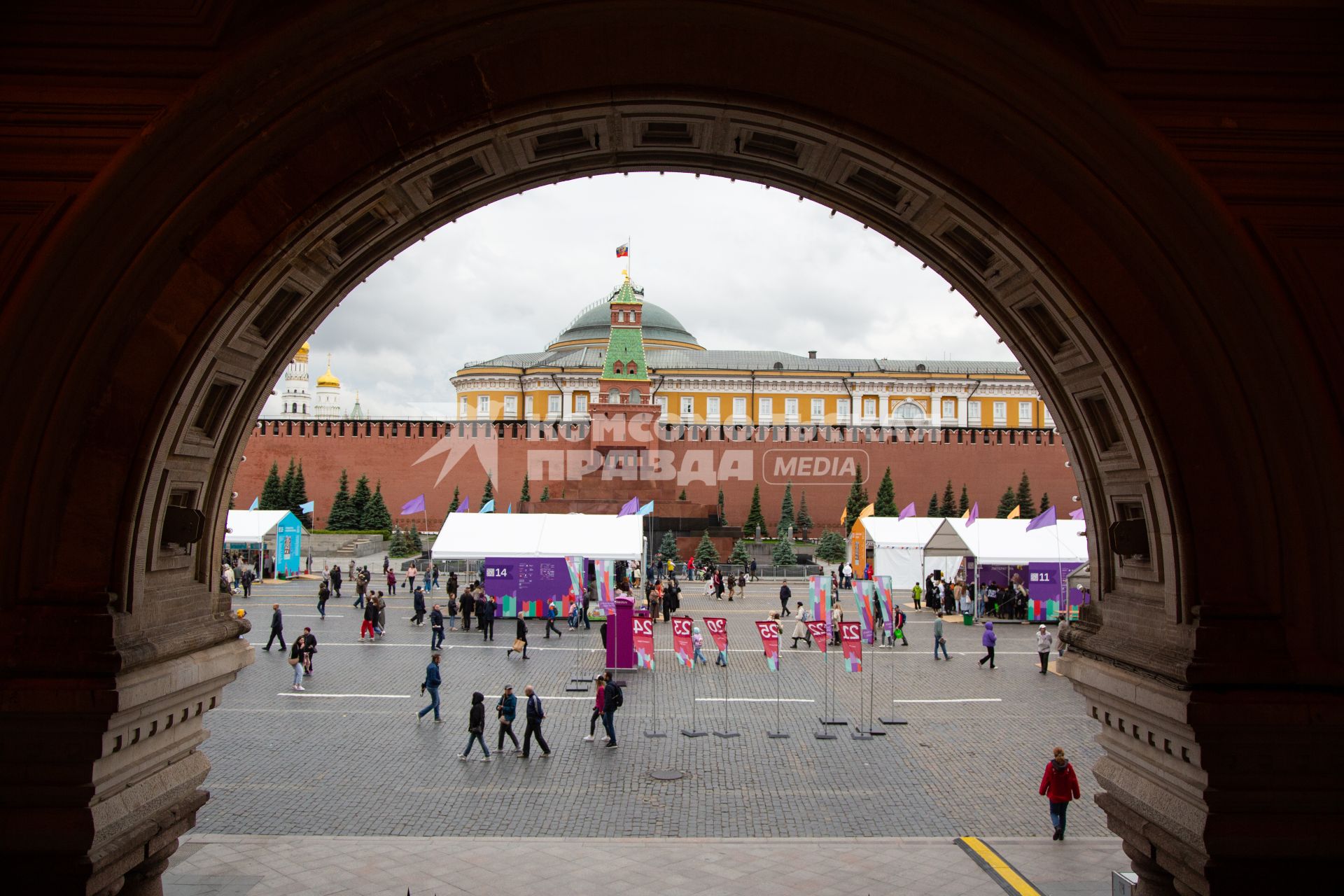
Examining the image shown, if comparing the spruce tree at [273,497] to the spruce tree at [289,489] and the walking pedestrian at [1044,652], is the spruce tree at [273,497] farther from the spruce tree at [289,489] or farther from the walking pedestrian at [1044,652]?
the walking pedestrian at [1044,652]

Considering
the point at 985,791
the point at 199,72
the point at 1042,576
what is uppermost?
the point at 199,72

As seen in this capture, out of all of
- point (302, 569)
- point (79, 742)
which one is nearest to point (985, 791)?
point (79, 742)

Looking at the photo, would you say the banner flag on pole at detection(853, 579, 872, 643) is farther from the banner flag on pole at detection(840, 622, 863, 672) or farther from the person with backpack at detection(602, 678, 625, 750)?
the person with backpack at detection(602, 678, 625, 750)

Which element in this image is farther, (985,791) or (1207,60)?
(985,791)

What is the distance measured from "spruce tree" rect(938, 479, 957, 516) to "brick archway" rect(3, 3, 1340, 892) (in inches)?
1880

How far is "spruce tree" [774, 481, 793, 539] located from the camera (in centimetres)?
4898

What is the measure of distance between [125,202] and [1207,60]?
543 centimetres

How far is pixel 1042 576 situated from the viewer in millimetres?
24281

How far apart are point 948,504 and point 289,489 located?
36.0 meters

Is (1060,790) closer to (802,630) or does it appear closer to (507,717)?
(507,717)

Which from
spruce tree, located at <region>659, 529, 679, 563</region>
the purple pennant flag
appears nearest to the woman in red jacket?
the purple pennant flag

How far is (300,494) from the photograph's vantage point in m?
49.8

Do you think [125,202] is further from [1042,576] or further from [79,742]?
[1042,576]

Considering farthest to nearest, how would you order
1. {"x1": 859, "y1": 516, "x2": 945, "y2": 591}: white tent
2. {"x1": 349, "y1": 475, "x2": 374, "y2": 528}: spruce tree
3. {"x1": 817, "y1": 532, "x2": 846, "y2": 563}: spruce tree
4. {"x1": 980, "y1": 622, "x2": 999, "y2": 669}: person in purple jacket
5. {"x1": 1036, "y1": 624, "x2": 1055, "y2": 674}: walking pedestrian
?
{"x1": 349, "y1": 475, "x2": 374, "y2": 528}: spruce tree, {"x1": 817, "y1": 532, "x2": 846, "y2": 563}: spruce tree, {"x1": 859, "y1": 516, "x2": 945, "y2": 591}: white tent, {"x1": 980, "y1": 622, "x2": 999, "y2": 669}: person in purple jacket, {"x1": 1036, "y1": 624, "x2": 1055, "y2": 674}: walking pedestrian
